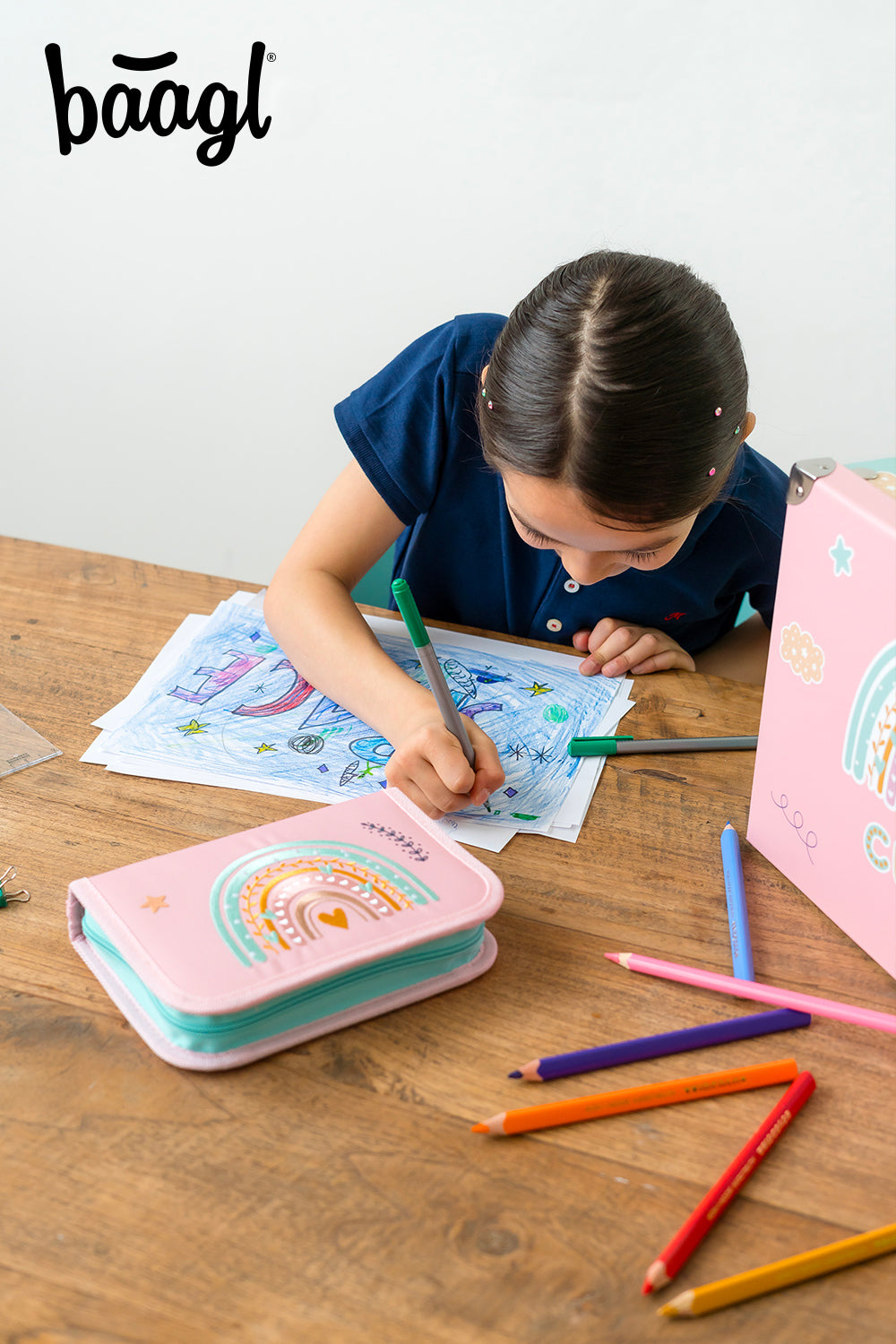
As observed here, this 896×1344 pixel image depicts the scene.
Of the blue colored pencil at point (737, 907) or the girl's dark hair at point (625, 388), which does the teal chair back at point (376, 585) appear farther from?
the blue colored pencil at point (737, 907)

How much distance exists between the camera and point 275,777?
75 centimetres

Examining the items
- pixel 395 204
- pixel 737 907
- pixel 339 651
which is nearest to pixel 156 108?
pixel 395 204

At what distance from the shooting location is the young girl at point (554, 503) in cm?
72

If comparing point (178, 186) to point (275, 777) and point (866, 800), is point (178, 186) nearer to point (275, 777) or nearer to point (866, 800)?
point (275, 777)

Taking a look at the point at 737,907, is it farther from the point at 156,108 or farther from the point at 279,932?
the point at 156,108

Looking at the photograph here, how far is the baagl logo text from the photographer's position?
1873 millimetres

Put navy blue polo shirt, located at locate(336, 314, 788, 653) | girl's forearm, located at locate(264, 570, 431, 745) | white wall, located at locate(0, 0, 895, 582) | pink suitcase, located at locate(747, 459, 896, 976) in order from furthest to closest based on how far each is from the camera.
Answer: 1. white wall, located at locate(0, 0, 895, 582)
2. navy blue polo shirt, located at locate(336, 314, 788, 653)
3. girl's forearm, located at locate(264, 570, 431, 745)
4. pink suitcase, located at locate(747, 459, 896, 976)

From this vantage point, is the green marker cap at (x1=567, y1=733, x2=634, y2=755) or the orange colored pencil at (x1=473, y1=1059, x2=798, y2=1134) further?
the green marker cap at (x1=567, y1=733, x2=634, y2=755)

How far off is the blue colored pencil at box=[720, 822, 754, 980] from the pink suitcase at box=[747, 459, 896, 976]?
0.03m

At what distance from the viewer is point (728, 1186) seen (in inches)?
18.6

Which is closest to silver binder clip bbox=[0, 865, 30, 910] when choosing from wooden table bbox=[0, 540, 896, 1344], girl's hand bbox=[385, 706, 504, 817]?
wooden table bbox=[0, 540, 896, 1344]

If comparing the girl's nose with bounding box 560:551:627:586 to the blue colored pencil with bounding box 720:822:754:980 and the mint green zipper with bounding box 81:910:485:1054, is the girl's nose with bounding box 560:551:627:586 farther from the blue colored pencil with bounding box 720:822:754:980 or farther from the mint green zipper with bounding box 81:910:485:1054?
the mint green zipper with bounding box 81:910:485:1054

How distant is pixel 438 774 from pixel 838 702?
263 millimetres

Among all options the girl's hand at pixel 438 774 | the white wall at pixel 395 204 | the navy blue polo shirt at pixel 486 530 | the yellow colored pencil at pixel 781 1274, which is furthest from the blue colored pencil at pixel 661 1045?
the white wall at pixel 395 204
